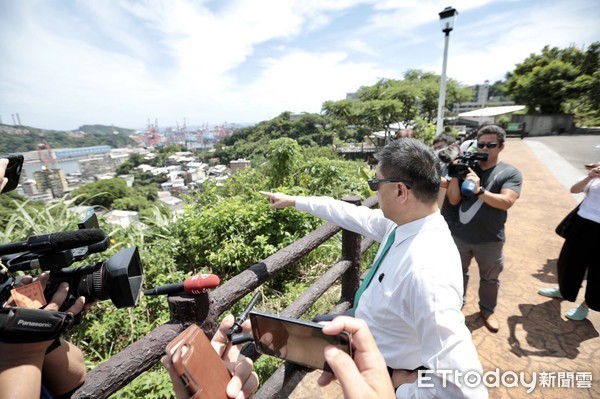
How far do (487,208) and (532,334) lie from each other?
1338mm

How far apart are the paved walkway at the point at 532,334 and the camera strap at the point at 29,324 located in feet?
6.11

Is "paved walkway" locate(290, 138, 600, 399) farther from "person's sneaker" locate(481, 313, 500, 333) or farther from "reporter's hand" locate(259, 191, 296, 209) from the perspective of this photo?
"reporter's hand" locate(259, 191, 296, 209)

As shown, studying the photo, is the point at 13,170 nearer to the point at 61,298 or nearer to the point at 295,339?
the point at 61,298

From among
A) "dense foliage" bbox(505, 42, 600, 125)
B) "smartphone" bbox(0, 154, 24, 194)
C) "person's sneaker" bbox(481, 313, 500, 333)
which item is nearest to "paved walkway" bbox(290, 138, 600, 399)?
"person's sneaker" bbox(481, 313, 500, 333)

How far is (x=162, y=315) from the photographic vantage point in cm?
283

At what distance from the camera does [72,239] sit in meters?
0.96

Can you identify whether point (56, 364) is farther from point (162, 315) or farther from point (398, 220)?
point (162, 315)

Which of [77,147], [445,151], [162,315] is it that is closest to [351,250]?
[445,151]

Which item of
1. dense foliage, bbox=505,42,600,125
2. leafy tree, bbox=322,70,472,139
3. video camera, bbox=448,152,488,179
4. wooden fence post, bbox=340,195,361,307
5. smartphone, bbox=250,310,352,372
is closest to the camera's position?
smartphone, bbox=250,310,352,372

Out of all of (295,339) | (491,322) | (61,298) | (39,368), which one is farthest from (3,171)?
(491,322)

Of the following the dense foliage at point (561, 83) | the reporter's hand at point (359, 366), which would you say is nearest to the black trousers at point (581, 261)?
the reporter's hand at point (359, 366)

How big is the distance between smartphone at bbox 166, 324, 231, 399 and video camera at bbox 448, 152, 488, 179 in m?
2.48

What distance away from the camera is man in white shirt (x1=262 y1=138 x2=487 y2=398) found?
0.99 metres

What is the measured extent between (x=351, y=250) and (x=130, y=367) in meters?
1.76
